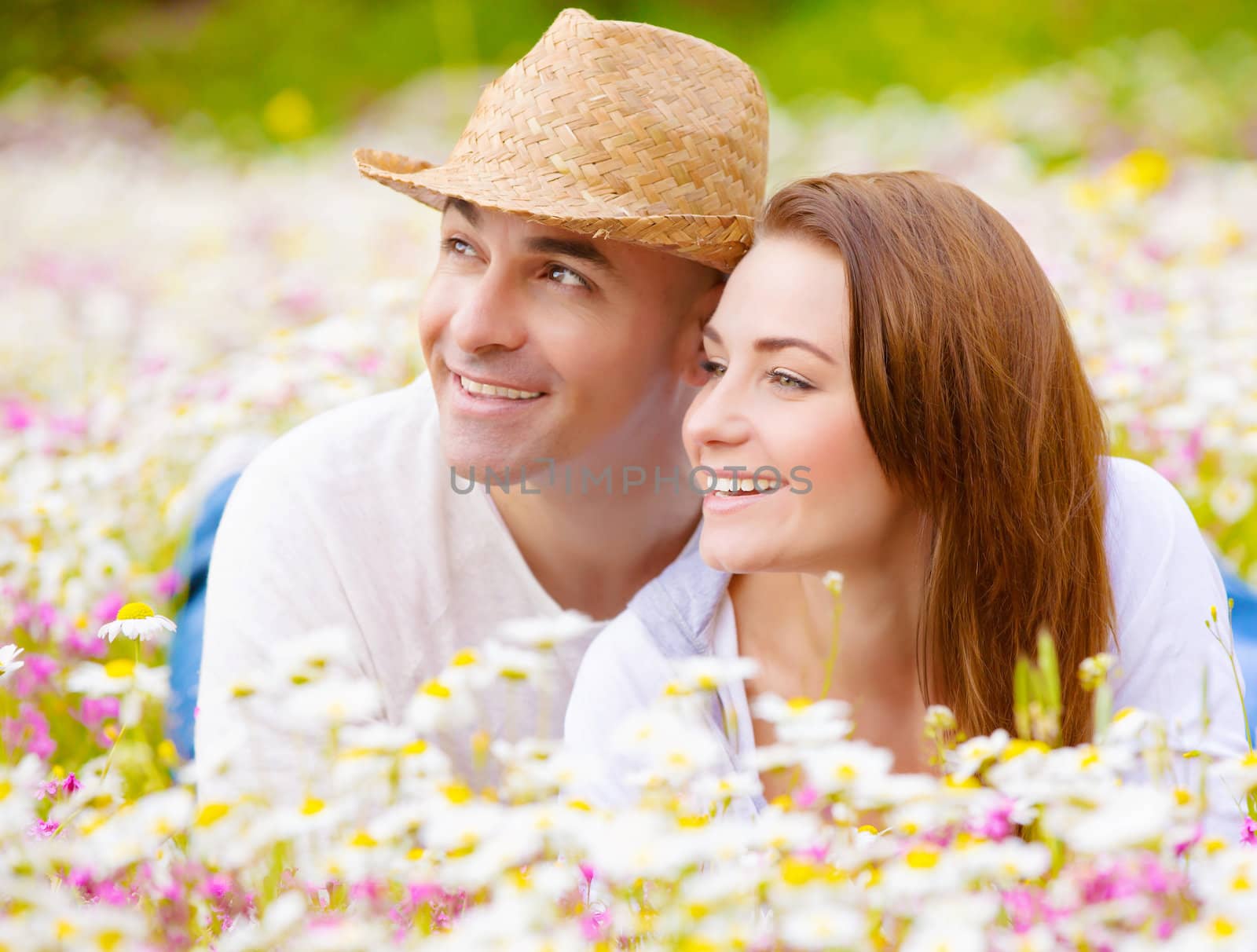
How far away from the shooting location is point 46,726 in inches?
100

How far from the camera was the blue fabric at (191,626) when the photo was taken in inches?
117

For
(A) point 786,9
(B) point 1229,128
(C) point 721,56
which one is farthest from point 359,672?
(A) point 786,9

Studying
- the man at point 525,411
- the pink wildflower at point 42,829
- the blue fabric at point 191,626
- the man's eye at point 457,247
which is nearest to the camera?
the pink wildflower at point 42,829

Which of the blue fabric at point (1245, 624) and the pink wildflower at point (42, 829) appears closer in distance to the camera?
the pink wildflower at point (42, 829)

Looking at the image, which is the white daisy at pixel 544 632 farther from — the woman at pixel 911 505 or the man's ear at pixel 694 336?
the man's ear at pixel 694 336

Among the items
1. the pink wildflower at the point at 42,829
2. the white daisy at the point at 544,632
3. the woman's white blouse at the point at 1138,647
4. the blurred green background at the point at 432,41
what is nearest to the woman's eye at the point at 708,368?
the woman's white blouse at the point at 1138,647

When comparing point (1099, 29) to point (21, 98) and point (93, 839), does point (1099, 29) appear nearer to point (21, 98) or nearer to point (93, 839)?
point (21, 98)

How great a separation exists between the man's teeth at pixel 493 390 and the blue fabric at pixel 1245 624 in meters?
1.66

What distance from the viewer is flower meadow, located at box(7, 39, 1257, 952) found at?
114 cm

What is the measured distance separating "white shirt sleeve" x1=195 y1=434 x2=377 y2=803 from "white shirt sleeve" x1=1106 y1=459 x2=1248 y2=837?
4.47 feet

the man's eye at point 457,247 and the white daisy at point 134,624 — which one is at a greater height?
the man's eye at point 457,247

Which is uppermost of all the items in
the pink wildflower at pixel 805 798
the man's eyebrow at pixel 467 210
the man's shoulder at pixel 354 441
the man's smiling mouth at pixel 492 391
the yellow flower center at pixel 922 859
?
the man's eyebrow at pixel 467 210

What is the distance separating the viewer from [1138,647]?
2.29 m

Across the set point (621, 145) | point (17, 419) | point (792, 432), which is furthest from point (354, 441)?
point (17, 419)
